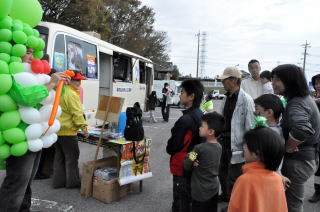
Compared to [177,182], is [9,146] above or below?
above

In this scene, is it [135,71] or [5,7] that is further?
[135,71]

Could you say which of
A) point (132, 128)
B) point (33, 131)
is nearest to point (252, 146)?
point (33, 131)

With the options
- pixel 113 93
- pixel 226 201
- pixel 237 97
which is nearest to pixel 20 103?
pixel 237 97

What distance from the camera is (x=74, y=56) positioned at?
6.88 meters

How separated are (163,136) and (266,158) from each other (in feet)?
24.0

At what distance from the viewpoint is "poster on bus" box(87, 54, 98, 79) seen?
7.60 m

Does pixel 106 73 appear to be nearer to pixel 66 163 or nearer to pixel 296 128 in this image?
pixel 66 163

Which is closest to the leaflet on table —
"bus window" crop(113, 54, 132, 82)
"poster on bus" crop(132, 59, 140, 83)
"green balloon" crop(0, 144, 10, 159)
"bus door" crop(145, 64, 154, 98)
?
"green balloon" crop(0, 144, 10, 159)

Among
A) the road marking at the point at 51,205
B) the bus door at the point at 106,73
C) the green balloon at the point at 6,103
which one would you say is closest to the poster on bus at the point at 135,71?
the bus door at the point at 106,73

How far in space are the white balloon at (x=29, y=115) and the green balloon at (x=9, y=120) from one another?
5 centimetres

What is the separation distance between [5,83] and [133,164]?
221 centimetres

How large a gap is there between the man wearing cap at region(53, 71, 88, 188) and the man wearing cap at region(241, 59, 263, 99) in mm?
2722

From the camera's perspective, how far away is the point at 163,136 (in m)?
→ 9.10

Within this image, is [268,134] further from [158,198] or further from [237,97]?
[158,198]
